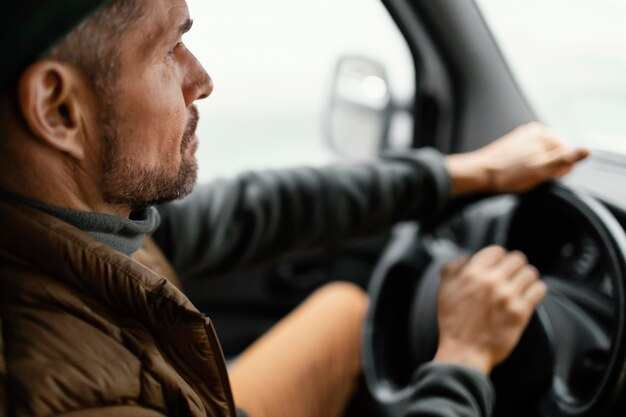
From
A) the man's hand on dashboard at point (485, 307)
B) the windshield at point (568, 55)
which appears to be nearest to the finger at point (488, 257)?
the man's hand on dashboard at point (485, 307)

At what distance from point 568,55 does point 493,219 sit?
0.65 m

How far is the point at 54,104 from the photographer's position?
842mm

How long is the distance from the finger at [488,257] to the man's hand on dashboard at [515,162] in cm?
20

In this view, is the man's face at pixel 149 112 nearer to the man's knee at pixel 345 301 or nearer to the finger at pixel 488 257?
the finger at pixel 488 257

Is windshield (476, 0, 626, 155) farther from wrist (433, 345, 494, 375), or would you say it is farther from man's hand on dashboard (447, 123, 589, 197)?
wrist (433, 345, 494, 375)

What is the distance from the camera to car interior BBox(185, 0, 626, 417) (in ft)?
3.96

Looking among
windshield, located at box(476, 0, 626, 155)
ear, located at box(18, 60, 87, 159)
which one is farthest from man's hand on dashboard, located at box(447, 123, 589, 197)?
ear, located at box(18, 60, 87, 159)

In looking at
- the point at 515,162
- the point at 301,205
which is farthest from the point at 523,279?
the point at 301,205

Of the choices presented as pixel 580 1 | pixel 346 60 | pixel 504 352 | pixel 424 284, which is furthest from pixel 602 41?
pixel 504 352

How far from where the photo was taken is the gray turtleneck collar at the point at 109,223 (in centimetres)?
88

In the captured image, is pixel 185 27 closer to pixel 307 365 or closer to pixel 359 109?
pixel 307 365

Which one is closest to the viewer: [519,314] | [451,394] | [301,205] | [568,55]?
[451,394]

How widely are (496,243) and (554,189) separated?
17 centimetres

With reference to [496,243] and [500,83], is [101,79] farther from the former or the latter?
[500,83]
